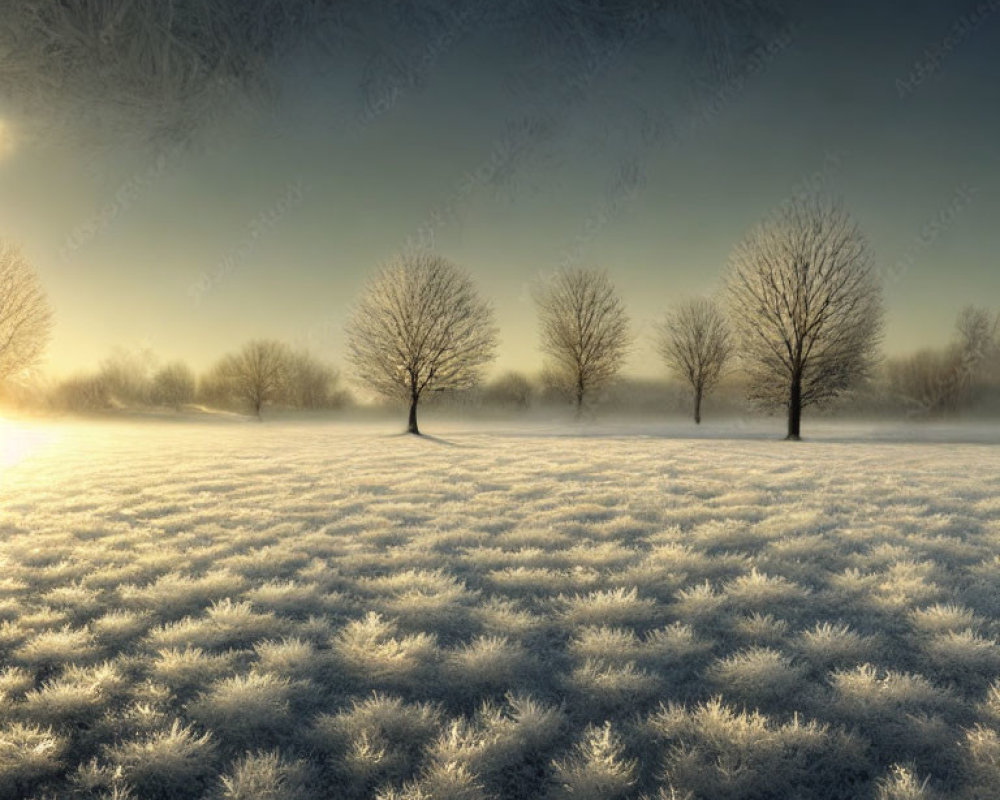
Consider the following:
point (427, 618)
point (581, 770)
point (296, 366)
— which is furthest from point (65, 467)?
point (296, 366)

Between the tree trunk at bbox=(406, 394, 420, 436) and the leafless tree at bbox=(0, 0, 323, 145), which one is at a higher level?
the leafless tree at bbox=(0, 0, 323, 145)

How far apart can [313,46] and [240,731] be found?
8.14 metres

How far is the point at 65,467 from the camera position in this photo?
13.9 m

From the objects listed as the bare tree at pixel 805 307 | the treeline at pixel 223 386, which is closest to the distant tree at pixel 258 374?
the treeline at pixel 223 386

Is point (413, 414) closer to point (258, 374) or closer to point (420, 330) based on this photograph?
point (420, 330)

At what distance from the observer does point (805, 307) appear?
2542cm

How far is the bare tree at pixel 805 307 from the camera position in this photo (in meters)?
24.7

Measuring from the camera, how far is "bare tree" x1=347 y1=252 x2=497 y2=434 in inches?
1160

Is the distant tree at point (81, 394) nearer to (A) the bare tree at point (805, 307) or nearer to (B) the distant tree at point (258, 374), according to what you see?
(B) the distant tree at point (258, 374)

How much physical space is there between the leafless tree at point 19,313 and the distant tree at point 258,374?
3531 cm

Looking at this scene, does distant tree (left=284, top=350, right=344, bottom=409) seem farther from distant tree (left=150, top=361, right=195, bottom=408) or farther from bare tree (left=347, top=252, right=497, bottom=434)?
bare tree (left=347, top=252, right=497, bottom=434)

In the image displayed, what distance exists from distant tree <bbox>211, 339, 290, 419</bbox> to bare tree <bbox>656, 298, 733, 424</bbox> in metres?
46.6

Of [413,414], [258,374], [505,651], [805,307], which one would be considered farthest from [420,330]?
[258,374]

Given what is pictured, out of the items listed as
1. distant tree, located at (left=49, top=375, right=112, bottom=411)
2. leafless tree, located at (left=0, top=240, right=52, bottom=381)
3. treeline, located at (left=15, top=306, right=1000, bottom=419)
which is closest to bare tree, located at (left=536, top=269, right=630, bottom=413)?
treeline, located at (left=15, top=306, right=1000, bottom=419)
